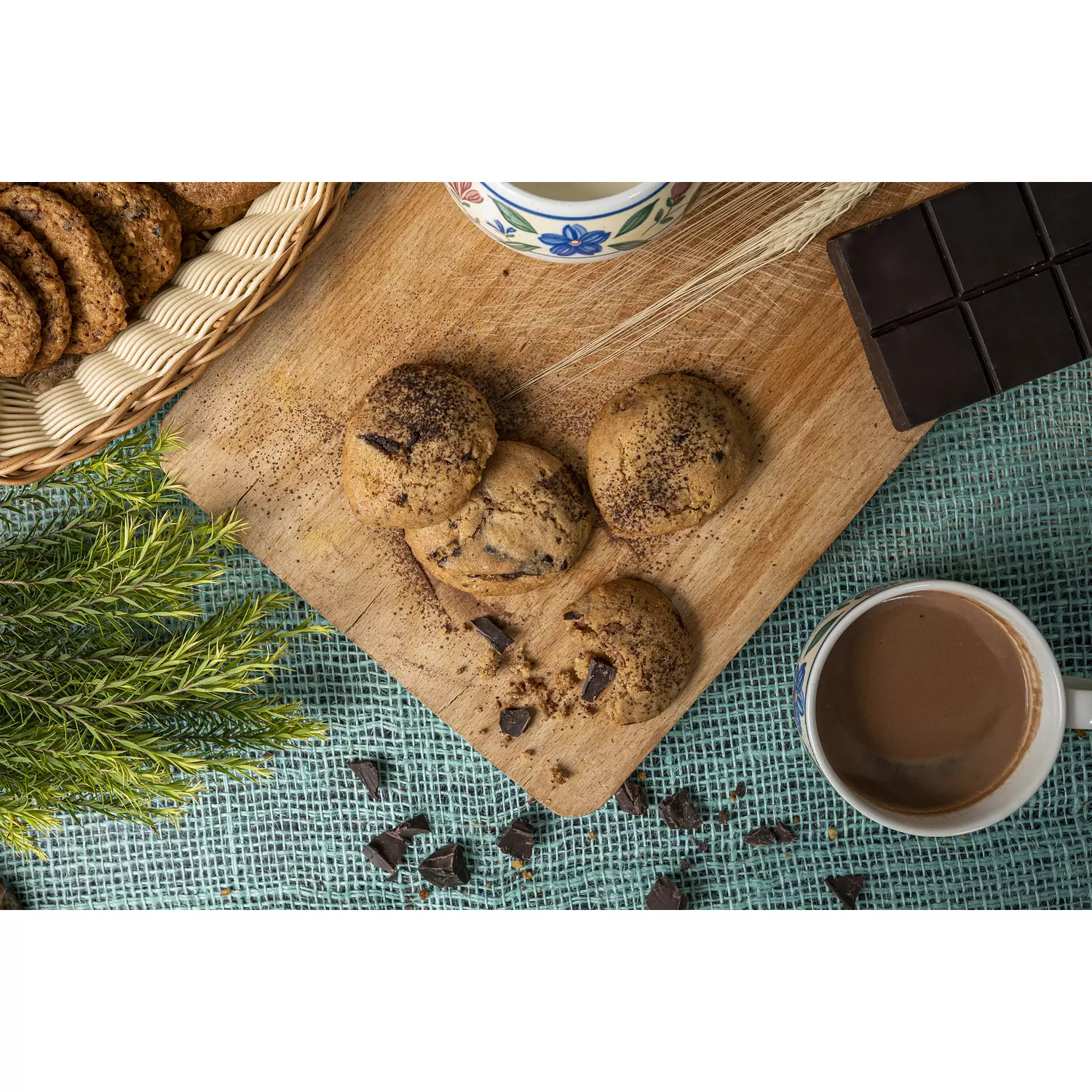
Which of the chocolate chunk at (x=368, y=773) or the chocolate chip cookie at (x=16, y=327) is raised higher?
the chocolate chip cookie at (x=16, y=327)

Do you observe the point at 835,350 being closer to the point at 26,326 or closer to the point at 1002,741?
the point at 1002,741

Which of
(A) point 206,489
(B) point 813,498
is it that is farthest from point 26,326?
(B) point 813,498

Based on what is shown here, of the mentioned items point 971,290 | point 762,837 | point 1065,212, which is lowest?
point 762,837

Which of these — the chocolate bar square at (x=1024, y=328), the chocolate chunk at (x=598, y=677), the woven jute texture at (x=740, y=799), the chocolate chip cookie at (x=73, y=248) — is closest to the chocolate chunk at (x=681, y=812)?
the woven jute texture at (x=740, y=799)

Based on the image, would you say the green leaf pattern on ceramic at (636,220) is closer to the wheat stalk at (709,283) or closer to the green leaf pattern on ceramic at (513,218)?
the green leaf pattern on ceramic at (513,218)

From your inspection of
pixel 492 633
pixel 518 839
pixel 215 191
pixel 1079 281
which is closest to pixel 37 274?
pixel 215 191

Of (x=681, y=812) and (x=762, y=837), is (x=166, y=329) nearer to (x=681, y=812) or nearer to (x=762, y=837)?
(x=681, y=812)
